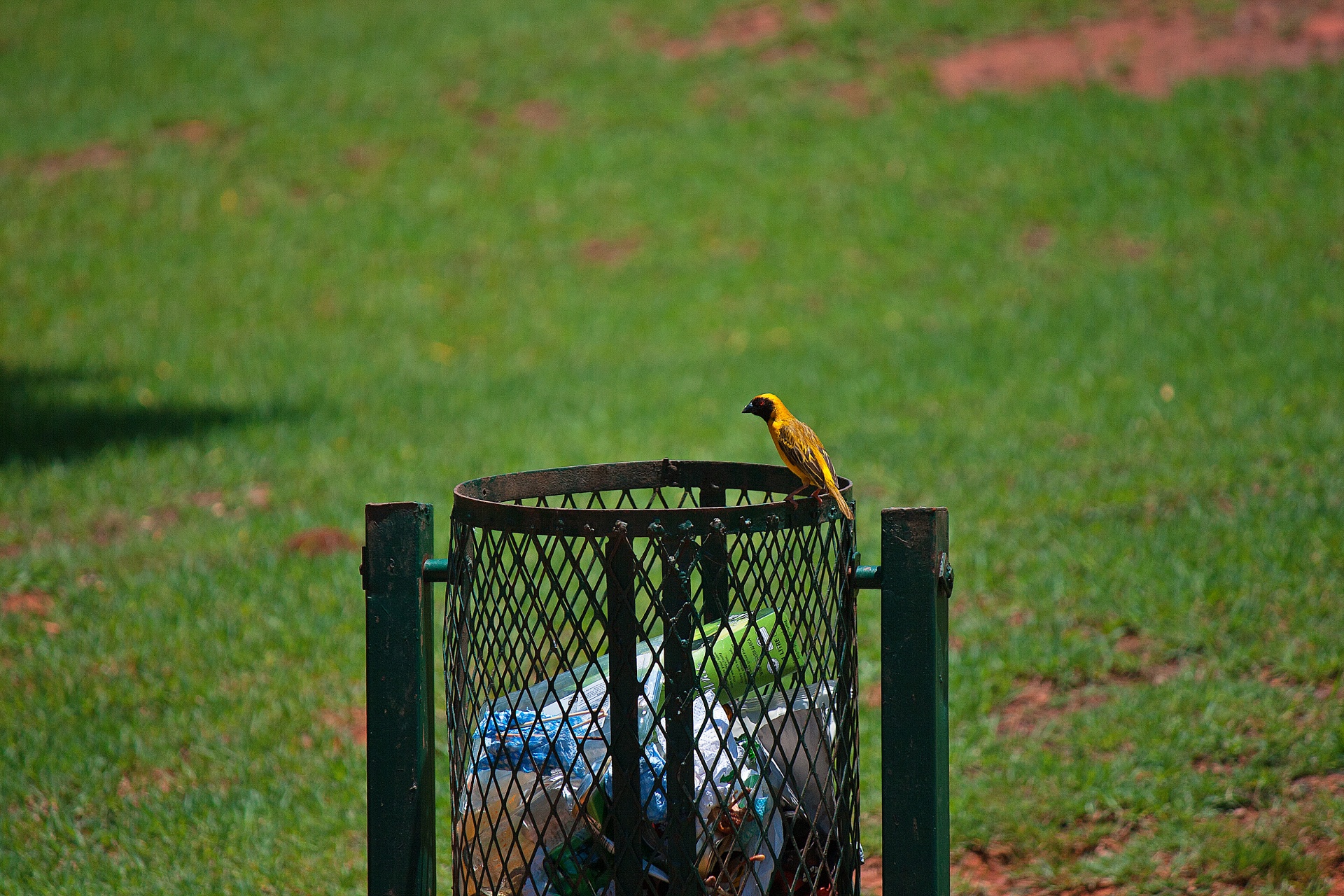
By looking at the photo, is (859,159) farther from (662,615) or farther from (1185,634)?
(662,615)

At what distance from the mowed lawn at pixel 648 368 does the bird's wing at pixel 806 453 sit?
1.53 m

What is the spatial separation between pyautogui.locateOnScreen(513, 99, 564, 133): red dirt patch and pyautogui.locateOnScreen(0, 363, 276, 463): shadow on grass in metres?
5.89

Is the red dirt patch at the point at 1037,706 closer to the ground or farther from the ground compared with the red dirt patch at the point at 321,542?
closer to the ground

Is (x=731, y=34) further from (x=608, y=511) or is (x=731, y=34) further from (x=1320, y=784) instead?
(x=608, y=511)

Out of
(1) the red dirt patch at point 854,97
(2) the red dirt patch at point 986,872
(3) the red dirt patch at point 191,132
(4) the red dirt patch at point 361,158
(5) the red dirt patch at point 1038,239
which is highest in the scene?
(1) the red dirt patch at point 854,97

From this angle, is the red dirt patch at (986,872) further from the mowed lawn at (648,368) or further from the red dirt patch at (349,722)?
the red dirt patch at (349,722)

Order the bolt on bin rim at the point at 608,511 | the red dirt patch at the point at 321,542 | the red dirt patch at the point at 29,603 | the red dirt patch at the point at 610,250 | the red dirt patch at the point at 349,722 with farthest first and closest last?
the red dirt patch at the point at 610,250
the red dirt patch at the point at 321,542
the red dirt patch at the point at 29,603
the red dirt patch at the point at 349,722
the bolt on bin rim at the point at 608,511

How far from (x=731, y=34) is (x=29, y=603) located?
11.6m

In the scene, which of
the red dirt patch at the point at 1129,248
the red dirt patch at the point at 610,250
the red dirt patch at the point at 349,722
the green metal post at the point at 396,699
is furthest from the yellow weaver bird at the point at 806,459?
the red dirt patch at the point at 610,250

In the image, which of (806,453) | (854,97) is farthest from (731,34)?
(806,453)

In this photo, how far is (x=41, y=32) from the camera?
1612 centimetres

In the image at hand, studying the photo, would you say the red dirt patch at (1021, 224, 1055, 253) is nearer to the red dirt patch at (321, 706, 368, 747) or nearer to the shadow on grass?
the shadow on grass

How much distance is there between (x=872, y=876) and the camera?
135 inches

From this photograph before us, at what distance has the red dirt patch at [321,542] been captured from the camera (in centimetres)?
575
